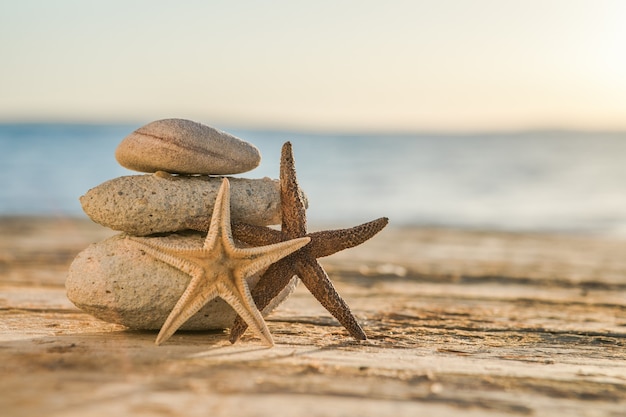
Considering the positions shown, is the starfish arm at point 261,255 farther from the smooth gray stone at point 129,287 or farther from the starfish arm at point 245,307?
the smooth gray stone at point 129,287

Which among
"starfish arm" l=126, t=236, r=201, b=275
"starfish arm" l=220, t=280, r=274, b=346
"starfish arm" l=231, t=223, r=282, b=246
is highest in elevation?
"starfish arm" l=231, t=223, r=282, b=246

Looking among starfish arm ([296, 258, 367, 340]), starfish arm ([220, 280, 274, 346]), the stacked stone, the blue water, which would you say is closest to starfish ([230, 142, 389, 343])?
starfish arm ([296, 258, 367, 340])

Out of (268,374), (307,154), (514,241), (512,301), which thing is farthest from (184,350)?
(307,154)

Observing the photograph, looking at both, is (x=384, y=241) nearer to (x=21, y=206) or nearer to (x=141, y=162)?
(x=141, y=162)

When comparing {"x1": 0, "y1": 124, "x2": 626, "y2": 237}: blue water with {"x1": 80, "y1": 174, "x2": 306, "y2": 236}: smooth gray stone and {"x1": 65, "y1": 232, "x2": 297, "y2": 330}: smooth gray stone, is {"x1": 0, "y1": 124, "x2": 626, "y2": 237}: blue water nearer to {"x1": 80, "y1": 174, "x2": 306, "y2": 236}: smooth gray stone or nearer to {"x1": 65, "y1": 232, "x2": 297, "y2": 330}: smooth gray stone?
{"x1": 80, "y1": 174, "x2": 306, "y2": 236}: smooth gray stone

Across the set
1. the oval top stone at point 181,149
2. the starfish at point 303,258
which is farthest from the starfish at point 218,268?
the oval top stone at point 181,149

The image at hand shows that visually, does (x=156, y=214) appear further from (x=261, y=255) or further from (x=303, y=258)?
(x=303, y=258)

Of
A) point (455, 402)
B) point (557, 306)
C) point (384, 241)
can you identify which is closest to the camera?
point (455, 402)
